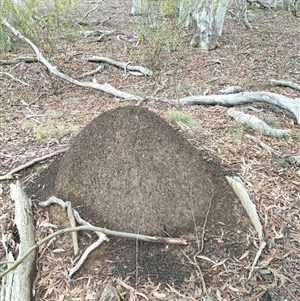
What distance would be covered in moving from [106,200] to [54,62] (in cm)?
466

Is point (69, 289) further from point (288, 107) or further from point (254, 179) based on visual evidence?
point (288, 107)

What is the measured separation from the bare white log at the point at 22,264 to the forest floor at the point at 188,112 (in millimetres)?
68

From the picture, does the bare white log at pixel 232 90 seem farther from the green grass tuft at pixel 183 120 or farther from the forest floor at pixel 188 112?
the green grass tuft at pixel 183 120

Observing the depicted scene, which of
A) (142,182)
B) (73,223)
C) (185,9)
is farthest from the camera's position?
(185,9)

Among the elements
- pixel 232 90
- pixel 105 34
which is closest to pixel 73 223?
pixel 232 90

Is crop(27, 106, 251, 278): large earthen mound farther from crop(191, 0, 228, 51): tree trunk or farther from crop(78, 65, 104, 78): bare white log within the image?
crop(191, 0, 228, 51): tree trunk

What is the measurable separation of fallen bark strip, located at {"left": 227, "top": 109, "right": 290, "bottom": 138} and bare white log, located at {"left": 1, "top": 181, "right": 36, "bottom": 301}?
95.6 inches

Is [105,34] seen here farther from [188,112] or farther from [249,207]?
[249,207]

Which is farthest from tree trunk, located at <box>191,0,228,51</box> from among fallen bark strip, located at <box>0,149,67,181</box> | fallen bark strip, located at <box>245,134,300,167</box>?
fallen bark strip, located at <box>0,149,67,181</box>

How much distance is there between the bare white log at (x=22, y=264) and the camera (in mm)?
1862

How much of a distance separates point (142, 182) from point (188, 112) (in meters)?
2.12

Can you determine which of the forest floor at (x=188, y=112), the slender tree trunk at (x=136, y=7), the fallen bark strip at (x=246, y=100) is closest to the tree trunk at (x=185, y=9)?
the forest floor at (x=188, y=112)

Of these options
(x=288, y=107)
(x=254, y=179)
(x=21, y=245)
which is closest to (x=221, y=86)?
(x=288, y=107)

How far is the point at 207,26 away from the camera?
7078mm
